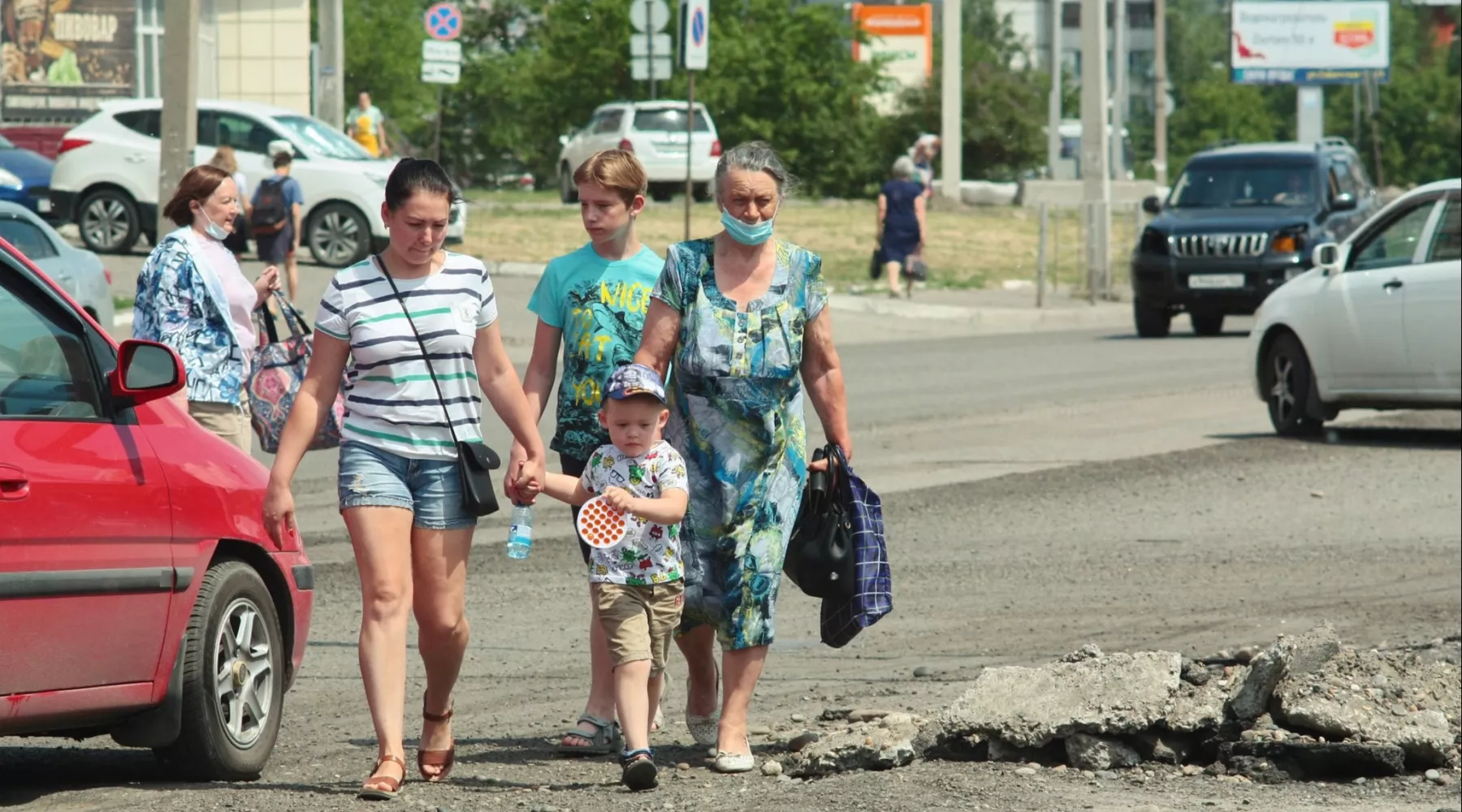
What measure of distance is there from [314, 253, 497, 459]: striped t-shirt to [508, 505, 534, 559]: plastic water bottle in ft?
0.86

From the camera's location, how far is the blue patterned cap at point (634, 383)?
5.84 meters

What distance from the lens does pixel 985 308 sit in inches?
1089

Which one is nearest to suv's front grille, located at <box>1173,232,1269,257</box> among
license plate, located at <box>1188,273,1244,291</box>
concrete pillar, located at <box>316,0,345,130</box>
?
license plate, located at <box>1188,273,1244,291</box>

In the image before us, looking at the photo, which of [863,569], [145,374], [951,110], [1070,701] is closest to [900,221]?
[1070,701]

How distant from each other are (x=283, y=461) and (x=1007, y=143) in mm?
65088

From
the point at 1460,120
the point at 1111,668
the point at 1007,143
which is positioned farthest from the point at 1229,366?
the point at 1460,120

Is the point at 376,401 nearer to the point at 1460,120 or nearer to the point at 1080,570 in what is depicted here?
the point at 1080,570

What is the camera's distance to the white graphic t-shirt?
5.89 m

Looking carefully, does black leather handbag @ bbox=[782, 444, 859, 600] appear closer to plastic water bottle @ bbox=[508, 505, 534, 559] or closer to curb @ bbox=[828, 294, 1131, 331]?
plastic water bottle @ bbox=[508, 505, 534, 559]

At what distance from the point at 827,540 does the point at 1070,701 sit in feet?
2.79

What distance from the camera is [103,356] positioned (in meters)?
5.77

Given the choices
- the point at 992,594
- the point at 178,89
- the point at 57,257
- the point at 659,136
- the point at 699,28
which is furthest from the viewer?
the point at 659,136

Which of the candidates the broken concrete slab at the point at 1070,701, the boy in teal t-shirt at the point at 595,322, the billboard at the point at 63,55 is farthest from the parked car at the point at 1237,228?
the boy in teal t-shirt at the point at 595,322

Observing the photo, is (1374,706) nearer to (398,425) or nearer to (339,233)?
(398,425)
